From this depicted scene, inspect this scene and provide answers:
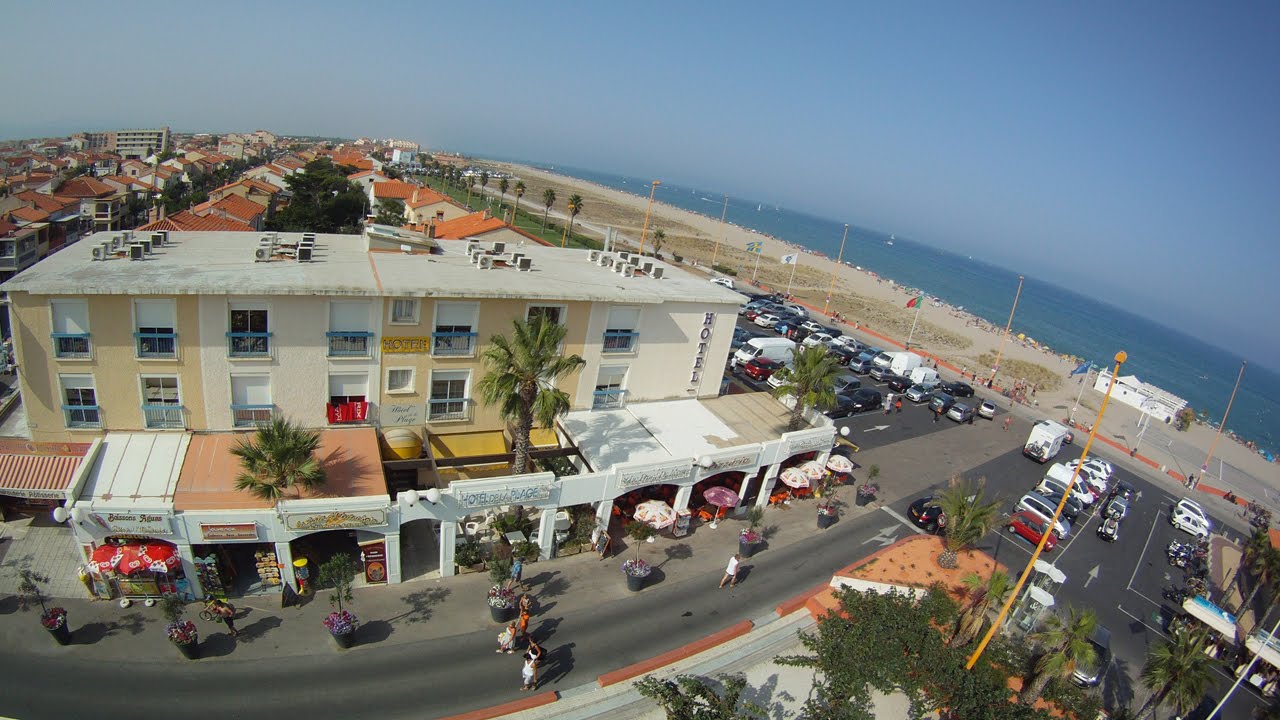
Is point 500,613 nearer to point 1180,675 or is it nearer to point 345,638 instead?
point 345,638

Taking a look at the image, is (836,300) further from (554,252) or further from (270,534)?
(270,534)

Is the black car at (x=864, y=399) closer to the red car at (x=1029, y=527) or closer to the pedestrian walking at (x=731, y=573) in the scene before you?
the red car at (x=1029, y=527)

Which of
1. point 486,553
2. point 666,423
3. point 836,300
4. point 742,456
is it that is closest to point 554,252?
point 666,423

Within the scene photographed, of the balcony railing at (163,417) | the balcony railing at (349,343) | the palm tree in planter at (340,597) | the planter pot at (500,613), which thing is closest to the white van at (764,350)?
the balcony railing at (349,343)

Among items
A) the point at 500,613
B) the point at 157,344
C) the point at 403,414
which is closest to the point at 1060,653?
the point at 500,613

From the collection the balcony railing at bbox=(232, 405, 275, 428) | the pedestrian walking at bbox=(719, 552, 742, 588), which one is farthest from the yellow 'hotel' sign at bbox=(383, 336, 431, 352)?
the pedestrian walking at bbox=(719, 552, 742, 588)
